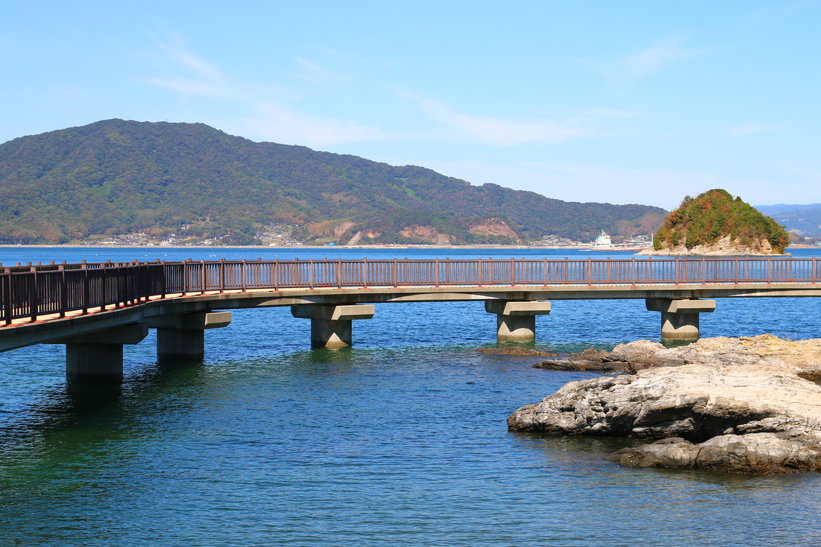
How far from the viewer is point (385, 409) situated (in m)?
29.9

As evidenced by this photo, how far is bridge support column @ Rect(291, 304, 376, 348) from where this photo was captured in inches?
1737

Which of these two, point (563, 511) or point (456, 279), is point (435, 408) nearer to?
point (563, 511)

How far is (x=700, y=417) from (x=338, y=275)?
2373 centimetres

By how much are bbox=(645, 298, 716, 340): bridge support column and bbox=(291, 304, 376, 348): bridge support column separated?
50.4ft

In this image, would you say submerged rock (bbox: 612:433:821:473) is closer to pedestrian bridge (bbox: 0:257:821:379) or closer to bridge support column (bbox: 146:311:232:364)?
pedestrian bridge (bbox: 0:257:821:379)

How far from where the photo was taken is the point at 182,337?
41.3 meters

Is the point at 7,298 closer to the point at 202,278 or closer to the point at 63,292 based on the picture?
the point at 63,292

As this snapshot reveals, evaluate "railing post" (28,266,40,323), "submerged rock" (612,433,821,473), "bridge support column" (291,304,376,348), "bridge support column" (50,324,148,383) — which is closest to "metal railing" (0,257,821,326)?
"railing post" (28,266,40,323)

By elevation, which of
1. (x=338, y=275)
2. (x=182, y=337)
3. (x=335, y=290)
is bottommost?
(x=182, y=337)

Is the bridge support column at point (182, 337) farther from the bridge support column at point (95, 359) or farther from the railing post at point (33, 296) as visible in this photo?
the railing post at point (33, 296)

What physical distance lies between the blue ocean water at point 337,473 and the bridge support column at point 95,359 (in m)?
0.90

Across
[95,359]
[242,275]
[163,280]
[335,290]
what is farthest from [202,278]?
[95,359]

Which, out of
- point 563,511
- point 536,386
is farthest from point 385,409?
point 563,511

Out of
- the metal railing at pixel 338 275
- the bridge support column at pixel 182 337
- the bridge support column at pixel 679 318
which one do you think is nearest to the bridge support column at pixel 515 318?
the metal railing at pixel 338 275
